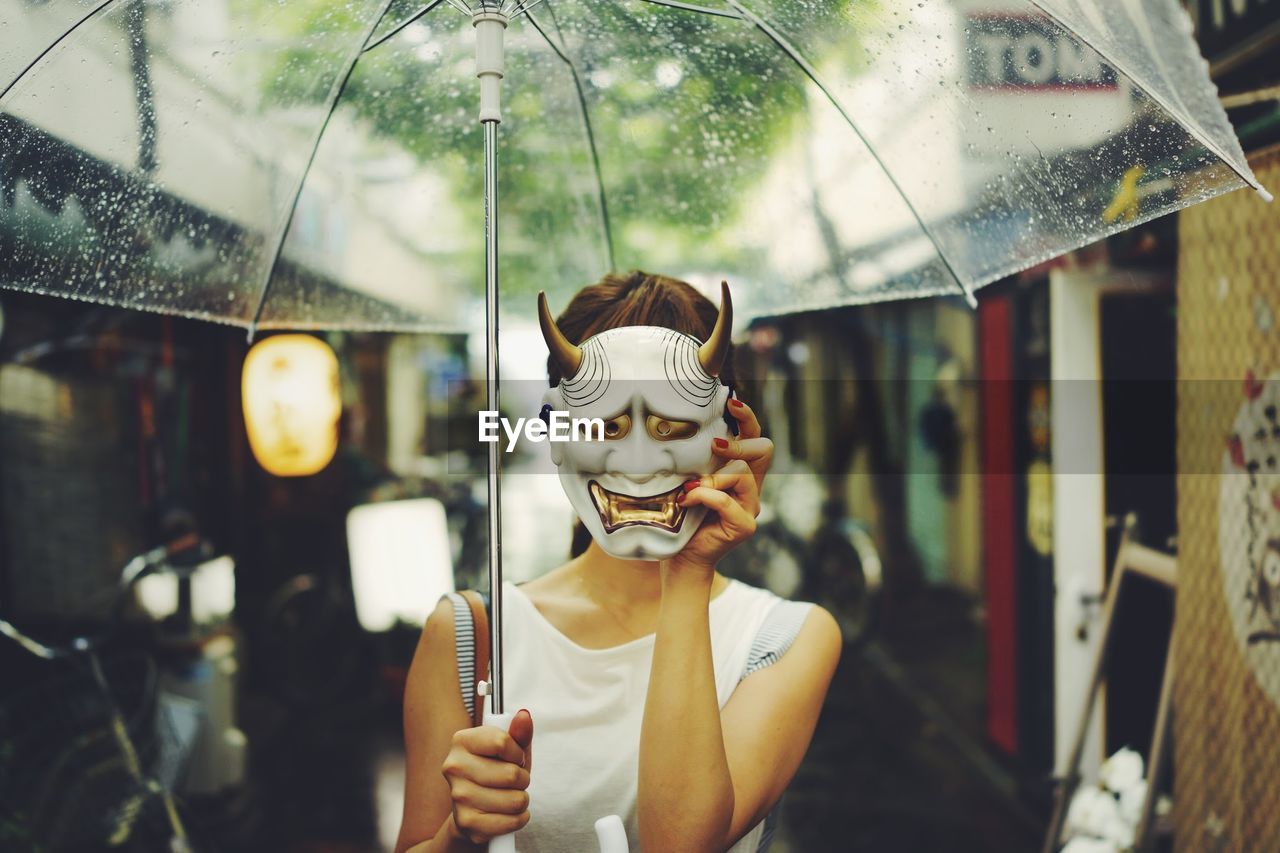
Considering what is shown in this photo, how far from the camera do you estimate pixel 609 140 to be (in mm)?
2498

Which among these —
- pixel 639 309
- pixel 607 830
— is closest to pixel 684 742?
pixel 607 830

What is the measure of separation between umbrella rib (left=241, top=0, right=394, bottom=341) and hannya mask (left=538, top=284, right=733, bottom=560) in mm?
840

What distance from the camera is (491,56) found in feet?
5.38

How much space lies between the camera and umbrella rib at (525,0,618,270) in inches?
86.3

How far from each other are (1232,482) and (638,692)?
2.44 m

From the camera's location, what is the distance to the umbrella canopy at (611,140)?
1891 mm

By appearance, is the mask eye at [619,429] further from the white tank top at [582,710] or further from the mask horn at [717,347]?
the white tank top at [582,710]

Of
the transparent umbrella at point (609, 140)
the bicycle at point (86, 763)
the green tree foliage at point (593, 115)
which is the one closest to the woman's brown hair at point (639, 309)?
the transparent umbrella at point (609, 140)

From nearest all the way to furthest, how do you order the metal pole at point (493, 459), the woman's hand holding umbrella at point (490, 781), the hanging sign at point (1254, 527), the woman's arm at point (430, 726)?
the woman's hand holding umbrella at point (490, 781) → the metal pole at point (493, 459) → the woman's arm at point (430, 726) → the hanging sign at point (1254, 527)

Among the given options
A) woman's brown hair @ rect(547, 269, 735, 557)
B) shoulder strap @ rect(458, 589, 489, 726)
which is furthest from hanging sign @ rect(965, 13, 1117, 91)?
shoulder strap @ rect(458, 589, 489, 726)

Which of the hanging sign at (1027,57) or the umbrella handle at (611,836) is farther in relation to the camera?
the hanging sign at (1027,57)

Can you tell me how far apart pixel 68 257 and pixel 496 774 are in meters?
1.37

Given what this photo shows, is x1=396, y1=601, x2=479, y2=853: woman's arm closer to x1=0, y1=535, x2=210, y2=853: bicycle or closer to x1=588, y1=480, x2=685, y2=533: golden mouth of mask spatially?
x1=588, y1=480, x2=685, y2=533: golden mouth of mask

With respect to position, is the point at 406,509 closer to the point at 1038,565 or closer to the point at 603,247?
the point at 1038,565
